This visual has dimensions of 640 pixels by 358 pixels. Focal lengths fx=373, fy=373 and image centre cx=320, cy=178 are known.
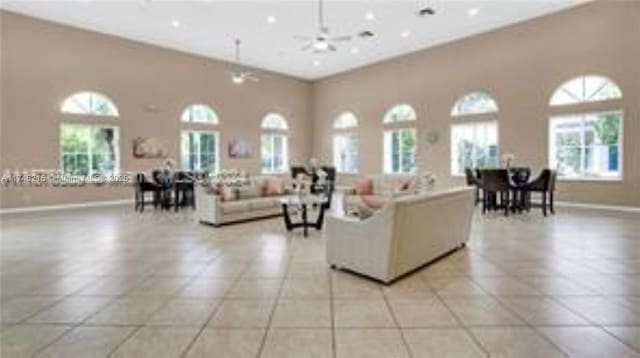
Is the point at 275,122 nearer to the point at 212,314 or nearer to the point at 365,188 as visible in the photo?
the point at 365,188

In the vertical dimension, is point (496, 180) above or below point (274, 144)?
below

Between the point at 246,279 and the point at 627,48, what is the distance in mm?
9130

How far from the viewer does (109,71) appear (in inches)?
392

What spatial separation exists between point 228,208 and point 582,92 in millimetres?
8352

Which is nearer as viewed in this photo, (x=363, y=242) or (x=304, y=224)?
(x=363, y=242)

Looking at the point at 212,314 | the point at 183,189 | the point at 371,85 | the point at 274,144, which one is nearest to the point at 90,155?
the point at 183,189

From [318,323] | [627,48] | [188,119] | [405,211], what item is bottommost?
[318,323]

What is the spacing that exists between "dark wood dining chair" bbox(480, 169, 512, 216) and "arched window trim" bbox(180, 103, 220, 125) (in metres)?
8.33

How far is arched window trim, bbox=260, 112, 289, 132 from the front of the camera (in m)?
13.7

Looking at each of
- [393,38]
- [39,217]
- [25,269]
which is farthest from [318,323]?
[393,38]

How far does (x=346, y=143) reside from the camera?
563 inches

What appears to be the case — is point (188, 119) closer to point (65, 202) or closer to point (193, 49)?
point (193, 49)

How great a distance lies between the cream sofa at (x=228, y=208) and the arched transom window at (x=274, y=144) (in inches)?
245

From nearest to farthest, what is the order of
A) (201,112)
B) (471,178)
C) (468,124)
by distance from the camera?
(471,178) → (468,124) → (201,112)
